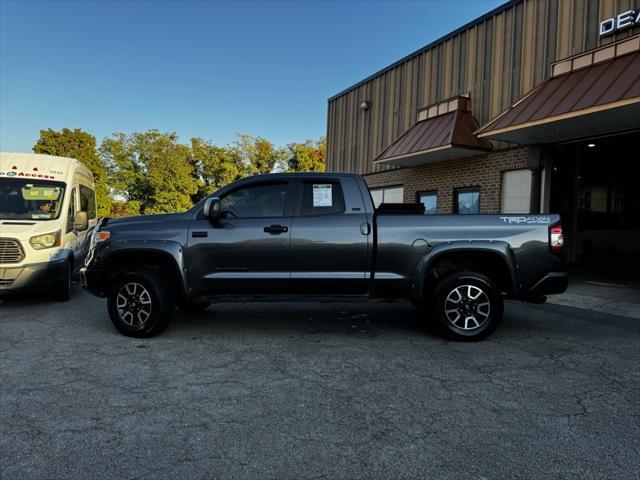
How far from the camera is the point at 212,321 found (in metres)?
6.09

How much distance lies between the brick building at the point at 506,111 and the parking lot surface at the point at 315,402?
516 cm

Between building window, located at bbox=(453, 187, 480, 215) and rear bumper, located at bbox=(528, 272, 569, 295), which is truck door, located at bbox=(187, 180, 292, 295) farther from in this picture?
building window, located at bbox=(453, 187, 480, 215)

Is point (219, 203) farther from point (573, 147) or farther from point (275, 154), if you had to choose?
point (275, 154)

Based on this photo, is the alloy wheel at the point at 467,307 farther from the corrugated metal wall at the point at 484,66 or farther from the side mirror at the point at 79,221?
the corrugated metal wall at the point at 484,66

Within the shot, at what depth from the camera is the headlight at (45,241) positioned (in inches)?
274

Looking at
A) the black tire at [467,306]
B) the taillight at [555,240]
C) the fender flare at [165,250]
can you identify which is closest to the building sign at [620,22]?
the taillight at [555,240]

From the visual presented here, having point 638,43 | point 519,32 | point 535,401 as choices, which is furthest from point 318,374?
point 519,32

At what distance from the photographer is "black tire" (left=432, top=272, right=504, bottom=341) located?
5.07 m

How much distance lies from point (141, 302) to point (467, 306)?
3.78m

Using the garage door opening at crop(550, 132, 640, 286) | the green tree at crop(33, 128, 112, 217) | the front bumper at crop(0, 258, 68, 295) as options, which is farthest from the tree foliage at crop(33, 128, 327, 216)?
the front bumper at crop(0, 258, 68, 295)

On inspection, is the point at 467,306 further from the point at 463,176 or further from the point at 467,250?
the point at 463,176

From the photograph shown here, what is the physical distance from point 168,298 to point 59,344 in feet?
4.13

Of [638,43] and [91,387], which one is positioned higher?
[638,43]

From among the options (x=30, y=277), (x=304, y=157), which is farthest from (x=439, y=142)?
(x=304, y=157)
